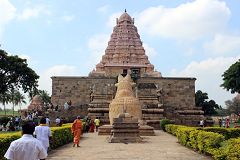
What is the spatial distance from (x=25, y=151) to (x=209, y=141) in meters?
A: 6.96

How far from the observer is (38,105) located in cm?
5209

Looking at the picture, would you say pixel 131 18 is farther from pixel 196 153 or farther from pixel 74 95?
pixel 196 153

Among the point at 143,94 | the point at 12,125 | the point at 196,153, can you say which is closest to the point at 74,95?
the point at 143,94

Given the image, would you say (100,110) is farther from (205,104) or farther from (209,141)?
(205,104)

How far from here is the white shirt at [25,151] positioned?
200 inches

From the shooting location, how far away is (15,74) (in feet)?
126

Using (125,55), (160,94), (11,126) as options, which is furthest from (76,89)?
(11,126)

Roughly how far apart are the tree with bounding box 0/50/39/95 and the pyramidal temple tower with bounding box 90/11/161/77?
11106 mm

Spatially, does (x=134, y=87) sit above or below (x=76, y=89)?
below

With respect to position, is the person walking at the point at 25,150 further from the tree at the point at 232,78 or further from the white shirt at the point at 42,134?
the tree at the point at 232,78

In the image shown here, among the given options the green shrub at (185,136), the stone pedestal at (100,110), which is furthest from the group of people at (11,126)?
the green shrub at (185,136)

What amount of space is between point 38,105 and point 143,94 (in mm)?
18100

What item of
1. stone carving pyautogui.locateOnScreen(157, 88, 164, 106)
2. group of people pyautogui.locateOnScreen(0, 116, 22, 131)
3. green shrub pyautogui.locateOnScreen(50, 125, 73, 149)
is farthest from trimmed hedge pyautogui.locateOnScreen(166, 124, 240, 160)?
stone carving pyautogui.locateOnScreen(157, 88, 164, 106)

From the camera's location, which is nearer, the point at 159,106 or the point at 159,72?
the point at 159,106
